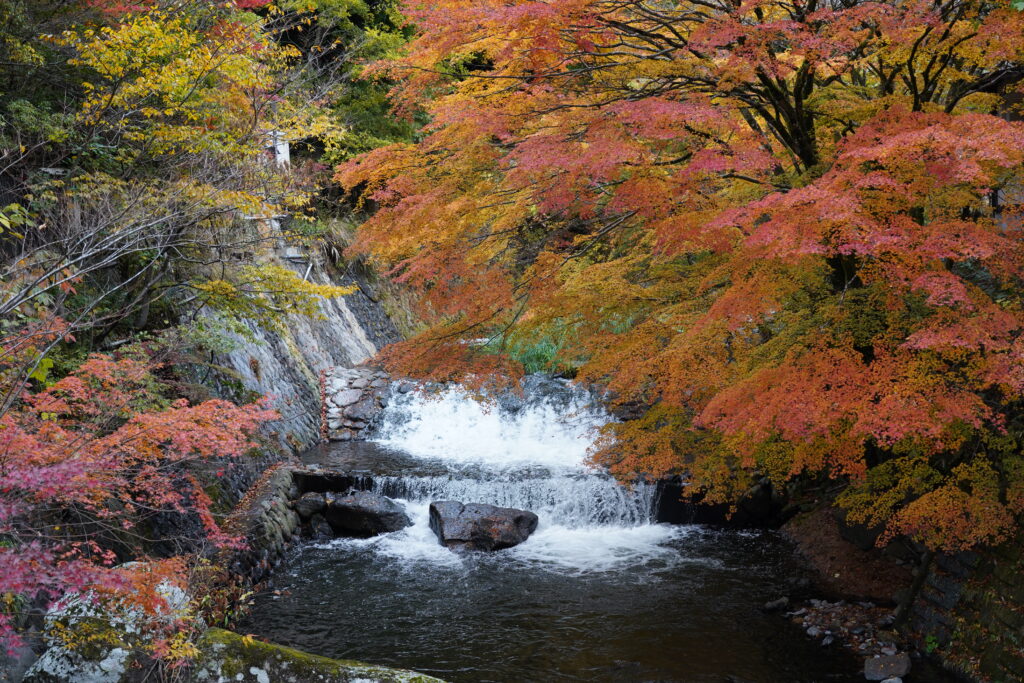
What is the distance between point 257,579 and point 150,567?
10.8 feet

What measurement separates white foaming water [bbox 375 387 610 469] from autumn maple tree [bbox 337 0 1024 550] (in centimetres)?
562

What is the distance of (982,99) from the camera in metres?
6.31

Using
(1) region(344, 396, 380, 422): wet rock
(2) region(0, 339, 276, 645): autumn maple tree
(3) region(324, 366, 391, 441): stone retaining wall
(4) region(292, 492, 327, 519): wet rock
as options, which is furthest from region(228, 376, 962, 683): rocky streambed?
(2) region(0, 339, 276, 645): autumn maple tree

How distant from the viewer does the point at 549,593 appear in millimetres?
8219

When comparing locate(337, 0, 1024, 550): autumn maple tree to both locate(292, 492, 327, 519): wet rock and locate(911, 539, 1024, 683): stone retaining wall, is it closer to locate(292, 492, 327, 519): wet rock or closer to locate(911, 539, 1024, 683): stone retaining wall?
locate(911, 539, 1024, 683): stone retaining wall

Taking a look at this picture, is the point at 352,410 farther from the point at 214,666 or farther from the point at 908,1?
the point at 908,1

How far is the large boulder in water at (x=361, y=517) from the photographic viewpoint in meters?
10.2

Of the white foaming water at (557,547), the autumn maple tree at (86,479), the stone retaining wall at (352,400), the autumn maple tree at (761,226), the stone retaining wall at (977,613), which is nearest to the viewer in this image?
the autumn maple tree at (86,479)

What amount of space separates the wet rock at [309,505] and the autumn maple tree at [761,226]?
423 cm

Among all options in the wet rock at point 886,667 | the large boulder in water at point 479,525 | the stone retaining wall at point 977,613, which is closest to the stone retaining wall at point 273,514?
the large boulder in water at point 479,525

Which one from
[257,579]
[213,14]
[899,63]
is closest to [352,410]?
[257,579]

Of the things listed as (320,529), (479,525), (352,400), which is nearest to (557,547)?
(479,525)

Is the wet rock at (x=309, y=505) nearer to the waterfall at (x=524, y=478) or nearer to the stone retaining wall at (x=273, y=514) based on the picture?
the stone retaining wall at (x=273, y=514)

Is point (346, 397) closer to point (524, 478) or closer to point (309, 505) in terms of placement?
point (309, 505)
